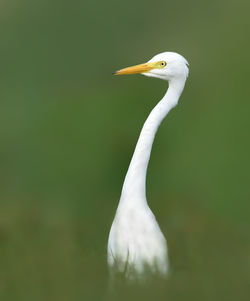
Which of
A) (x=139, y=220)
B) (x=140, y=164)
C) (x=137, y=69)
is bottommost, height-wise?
(x=139, y=220)

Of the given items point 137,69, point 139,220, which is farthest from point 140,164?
point 137,69

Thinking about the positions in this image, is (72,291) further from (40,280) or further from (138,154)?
(138,154)

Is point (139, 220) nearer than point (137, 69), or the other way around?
point (139, 220)

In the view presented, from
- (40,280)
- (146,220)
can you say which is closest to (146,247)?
(146,220)

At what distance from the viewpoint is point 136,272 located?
1.98 m

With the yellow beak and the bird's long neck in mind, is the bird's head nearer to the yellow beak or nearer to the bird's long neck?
the yellow beak

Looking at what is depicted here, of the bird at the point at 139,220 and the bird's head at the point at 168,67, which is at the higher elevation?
the bird's head at the point at 168,67

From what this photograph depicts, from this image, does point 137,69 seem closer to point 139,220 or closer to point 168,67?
point 168,67

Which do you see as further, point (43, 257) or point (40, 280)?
point (43, 257)

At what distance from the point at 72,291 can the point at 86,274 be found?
101 mm

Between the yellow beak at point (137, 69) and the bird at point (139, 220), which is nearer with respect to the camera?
the bird at point (139, 220)

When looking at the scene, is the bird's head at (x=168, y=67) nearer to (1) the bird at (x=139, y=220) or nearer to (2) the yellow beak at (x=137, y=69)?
(2) the yellow beak at (x=137, y=69)

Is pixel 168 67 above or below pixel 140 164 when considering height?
above

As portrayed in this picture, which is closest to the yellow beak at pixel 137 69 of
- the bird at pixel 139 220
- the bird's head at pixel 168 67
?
the bird's head at pixel 168 67
